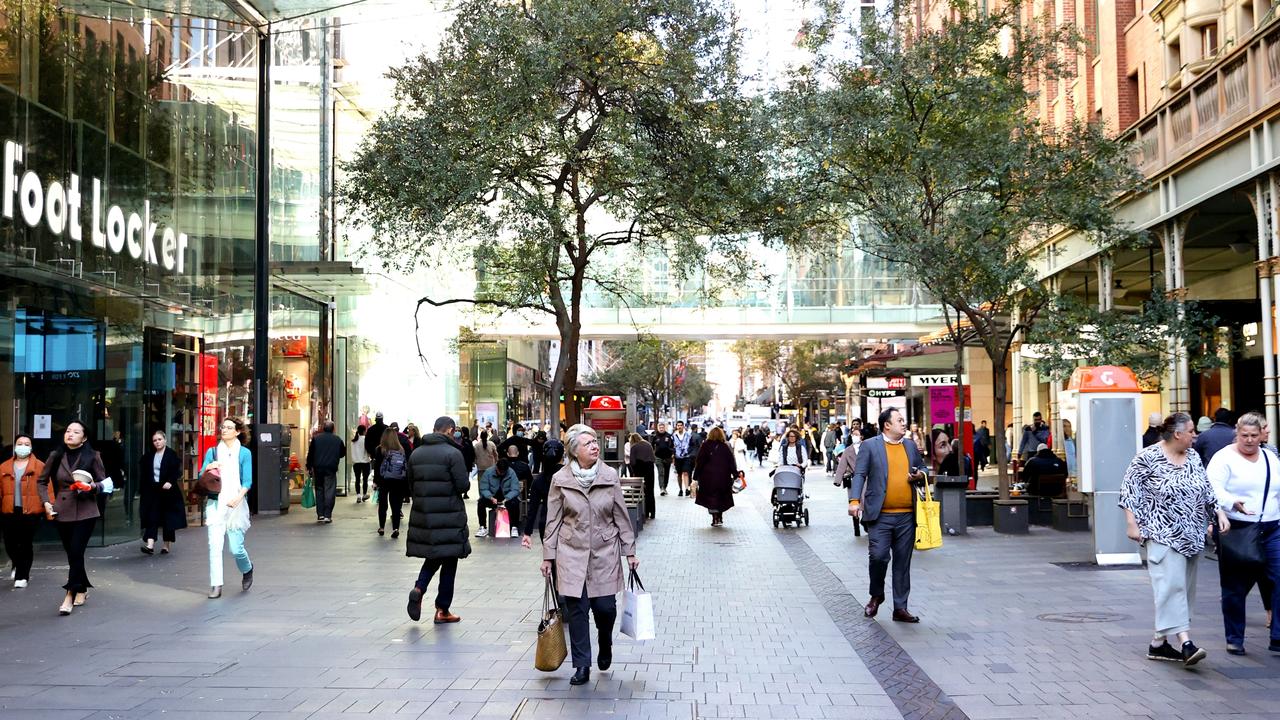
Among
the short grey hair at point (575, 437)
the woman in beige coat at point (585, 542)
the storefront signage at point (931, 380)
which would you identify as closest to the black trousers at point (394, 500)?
the woman in beige coat at point (585, 542)

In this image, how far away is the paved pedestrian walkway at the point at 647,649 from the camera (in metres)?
7.14

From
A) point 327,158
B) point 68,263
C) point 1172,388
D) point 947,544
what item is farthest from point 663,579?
point 327,158

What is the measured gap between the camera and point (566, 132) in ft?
61.2

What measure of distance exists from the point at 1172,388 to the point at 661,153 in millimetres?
9171

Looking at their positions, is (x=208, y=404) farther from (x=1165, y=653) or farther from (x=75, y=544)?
(x=1165, y=653)

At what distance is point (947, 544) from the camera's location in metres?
17.0

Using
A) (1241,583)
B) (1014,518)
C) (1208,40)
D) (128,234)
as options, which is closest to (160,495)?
(128,234)

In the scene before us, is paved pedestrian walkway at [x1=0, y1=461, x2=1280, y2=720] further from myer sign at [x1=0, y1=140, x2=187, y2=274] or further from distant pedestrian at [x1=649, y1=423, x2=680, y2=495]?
distant pedestrian at [x1=649, y1=423, x2=680, y2=495]

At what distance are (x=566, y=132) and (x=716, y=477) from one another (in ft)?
20.0

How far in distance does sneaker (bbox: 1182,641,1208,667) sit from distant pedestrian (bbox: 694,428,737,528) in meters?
12.3

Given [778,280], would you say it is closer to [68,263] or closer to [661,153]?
[661,153]

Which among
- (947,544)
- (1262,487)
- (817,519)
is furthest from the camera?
(817,519)

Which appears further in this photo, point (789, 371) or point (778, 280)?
point (789, 371)

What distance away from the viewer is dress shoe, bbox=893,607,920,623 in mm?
10156
